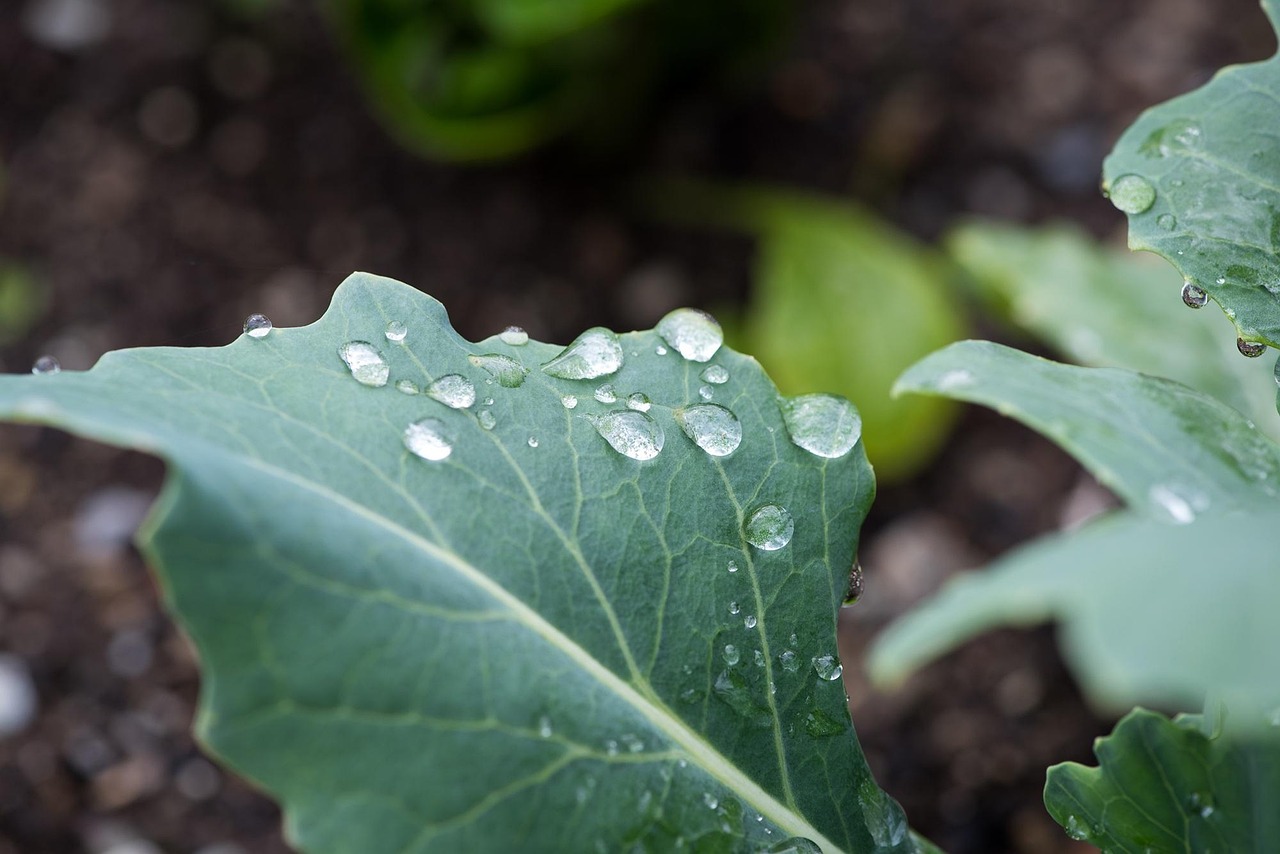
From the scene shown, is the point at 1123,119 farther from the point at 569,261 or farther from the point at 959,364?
the point at 959,364

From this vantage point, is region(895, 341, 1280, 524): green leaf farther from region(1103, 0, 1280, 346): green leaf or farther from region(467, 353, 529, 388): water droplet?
region(467, 353, 529, 388): water droplet

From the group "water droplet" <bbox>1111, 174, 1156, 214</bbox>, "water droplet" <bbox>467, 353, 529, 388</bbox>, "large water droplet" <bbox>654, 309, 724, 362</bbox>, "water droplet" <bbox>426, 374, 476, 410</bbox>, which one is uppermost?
"water droplet" <bbox>1111, 174, 1156, 214</bbox>

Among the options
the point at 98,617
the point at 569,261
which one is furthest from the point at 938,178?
the point at 98,617

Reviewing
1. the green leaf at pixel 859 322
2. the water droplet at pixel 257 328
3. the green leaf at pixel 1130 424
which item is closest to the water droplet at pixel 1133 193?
the green leaf at pixel 1130 424

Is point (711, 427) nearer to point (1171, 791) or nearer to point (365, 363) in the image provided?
point (365, 363)

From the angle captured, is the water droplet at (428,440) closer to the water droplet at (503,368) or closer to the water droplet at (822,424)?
the water droplet at (503,368)

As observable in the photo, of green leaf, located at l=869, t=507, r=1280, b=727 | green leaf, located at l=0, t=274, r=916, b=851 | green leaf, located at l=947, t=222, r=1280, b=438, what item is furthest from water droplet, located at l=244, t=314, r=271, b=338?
green leaf, located at l=947, t=222, r=1280, b=438
